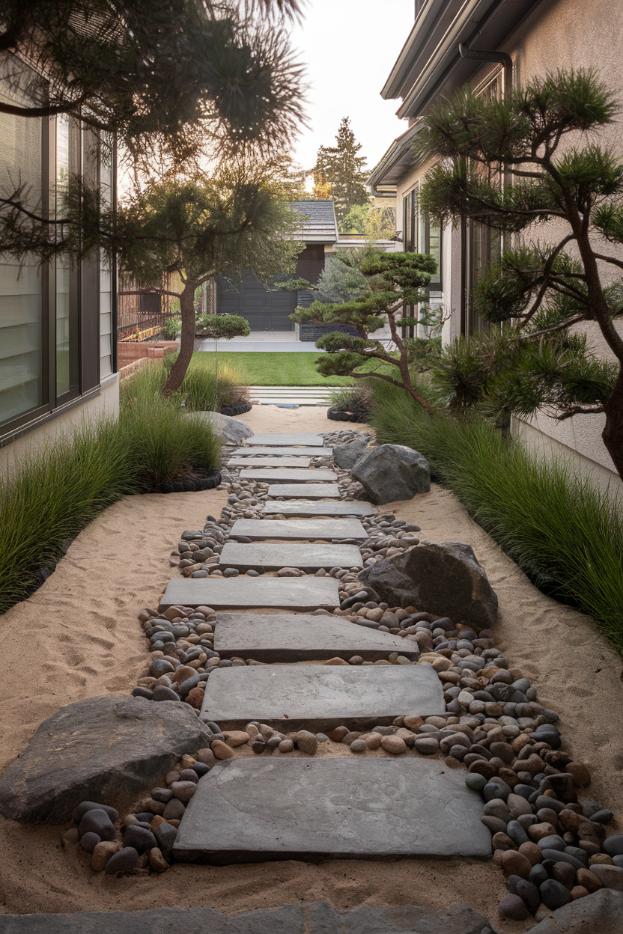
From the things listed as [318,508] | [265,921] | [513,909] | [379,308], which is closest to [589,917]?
[513,909]

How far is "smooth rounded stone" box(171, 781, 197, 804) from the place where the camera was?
96.2 inches

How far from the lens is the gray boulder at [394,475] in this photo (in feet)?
19.6

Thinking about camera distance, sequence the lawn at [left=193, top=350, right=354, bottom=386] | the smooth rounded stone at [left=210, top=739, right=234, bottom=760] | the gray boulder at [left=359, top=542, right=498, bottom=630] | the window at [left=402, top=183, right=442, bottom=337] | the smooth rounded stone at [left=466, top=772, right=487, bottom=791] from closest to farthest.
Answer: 1. the smooth rounded stone at [left=466, top=772, right=487, bottom=791]
2. the smooth rounded stone at [left=210, top=739, right=234, bottom=760]
3. the gray boulder at [left=359, top=542, right=498, bottom=630]
4. the window at [left=402, top=183, right=442, bottom=337]
5. the lawn at [left=193, top=350, right=354, bottom=386]

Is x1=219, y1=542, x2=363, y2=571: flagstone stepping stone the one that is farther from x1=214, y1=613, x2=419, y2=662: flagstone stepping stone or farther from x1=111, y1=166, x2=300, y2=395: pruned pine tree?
x1=111, y1=166, x2=300, y2=395: pruned pine tree

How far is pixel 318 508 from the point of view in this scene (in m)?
5.85

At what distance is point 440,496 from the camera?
234 inches

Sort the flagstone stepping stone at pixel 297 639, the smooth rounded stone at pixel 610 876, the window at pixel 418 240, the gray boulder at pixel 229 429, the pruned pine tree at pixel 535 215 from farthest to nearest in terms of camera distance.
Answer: the window at pixel 418 240
the gray boulder at pixel 229 429
the flagstone stepping stone at pixel 297 639
the pruned pine tree at pixel 535 215
the smooth rounded stone at pixel 610 876

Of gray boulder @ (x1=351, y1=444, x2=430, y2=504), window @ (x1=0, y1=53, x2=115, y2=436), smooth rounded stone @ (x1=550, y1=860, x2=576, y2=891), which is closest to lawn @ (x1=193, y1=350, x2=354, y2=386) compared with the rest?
window @ (x1=0, y1=53, x2=115, y2=436)

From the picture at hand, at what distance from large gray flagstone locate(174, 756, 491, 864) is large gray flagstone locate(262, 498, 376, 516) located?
10.2ft

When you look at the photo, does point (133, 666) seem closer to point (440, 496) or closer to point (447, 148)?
point (447, 148)

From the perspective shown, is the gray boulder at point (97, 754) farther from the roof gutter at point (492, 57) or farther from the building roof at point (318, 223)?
the building roof at point (318, 223)

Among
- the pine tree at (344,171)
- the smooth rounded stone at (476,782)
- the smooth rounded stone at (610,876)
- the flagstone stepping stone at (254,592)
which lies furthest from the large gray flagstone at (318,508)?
the pine tree at (344,171)

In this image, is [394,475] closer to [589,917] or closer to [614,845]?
[614,845]

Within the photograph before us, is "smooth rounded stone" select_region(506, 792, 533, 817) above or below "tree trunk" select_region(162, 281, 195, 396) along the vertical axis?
below
